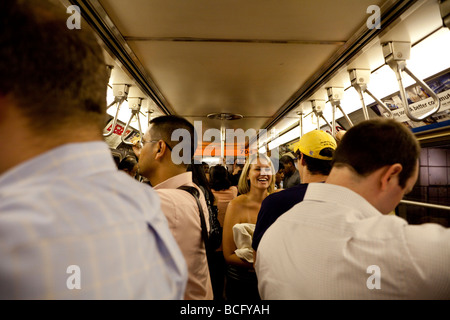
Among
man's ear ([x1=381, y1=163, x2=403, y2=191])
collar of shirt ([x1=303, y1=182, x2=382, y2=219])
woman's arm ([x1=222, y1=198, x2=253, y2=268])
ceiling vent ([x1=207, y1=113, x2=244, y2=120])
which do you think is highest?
ceiling vent ([x1=207, y1=113, x2=244, y2=120])

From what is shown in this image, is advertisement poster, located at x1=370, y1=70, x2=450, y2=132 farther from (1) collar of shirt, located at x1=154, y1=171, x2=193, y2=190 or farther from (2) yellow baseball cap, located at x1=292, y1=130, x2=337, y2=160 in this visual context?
(1) collar of shirt, located at x1=154, y1=171, x2=193, y2=190

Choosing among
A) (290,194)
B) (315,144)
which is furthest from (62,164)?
(315,144)

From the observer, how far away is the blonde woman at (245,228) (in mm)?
2289

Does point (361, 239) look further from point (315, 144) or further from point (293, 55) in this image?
point (293, 55)

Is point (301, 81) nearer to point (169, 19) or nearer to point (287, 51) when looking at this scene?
point (287, 51)

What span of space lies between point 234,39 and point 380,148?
4.14ft

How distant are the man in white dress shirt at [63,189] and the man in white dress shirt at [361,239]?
1.59ft

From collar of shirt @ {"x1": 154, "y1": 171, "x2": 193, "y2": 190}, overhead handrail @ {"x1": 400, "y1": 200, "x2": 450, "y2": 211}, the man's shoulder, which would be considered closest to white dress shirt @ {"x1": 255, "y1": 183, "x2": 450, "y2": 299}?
the man's shoulder

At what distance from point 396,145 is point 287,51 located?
4.14 feet

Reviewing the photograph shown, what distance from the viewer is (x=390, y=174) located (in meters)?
1.01

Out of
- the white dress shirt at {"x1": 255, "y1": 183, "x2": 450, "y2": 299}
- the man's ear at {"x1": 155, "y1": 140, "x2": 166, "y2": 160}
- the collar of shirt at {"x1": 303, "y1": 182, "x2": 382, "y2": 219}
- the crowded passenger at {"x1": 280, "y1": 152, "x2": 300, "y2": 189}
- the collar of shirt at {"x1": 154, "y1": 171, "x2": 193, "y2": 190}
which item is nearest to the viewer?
the white dress shirt at {"x1": 255, "y1": 183, "x2": 450, "y2": 299}

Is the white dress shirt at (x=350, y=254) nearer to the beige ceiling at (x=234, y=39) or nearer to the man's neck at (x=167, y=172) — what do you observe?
the man's neck at (x=167, y=172)

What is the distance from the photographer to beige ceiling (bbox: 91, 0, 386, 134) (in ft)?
4.90

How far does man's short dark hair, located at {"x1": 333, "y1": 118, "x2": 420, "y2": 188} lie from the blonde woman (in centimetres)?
150
